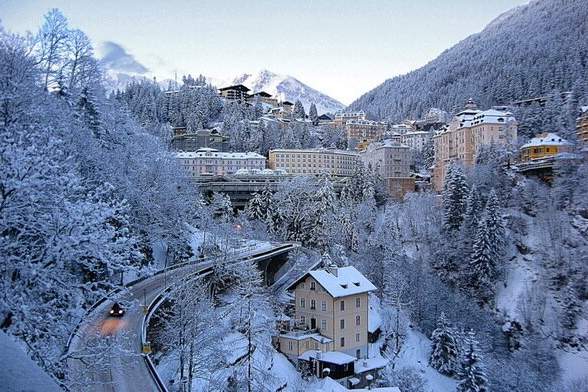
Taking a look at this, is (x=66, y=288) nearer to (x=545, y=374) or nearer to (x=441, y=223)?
(x=545, y=374)

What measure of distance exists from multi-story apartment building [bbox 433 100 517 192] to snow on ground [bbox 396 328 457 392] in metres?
45.3

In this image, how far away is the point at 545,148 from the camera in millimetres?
74625

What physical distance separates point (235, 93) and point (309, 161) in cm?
6316

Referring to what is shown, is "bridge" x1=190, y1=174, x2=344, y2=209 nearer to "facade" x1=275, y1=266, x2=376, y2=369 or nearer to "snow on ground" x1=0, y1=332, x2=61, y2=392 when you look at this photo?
"facade" x1=275, y1=266, x2=376, y2=369

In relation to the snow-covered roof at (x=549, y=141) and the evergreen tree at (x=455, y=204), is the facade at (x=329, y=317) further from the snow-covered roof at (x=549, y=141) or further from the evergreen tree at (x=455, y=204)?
the snow-covered roof at (x=549, y=141)

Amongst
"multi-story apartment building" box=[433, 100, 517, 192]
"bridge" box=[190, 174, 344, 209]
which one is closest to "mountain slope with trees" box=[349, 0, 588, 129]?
"multi-story apartment building" box=[433, 100, 517, 192]

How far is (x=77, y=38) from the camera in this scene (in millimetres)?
31688

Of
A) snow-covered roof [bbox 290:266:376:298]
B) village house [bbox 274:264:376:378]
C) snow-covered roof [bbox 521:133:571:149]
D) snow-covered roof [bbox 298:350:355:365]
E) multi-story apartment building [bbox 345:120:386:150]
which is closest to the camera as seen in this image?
snow-covered roof [bbox 298:350:355:365]

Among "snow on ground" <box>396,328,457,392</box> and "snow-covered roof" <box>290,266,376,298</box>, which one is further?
"snow on ground" <box>396,328,457,392</box>

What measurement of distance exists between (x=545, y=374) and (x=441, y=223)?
88.0ft

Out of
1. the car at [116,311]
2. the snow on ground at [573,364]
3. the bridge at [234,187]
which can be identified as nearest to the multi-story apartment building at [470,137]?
the bridge at [234,187]

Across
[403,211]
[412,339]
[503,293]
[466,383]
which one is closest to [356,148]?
[403,211]

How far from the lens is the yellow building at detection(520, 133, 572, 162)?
7406 cm

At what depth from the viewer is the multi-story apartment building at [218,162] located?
100 meters
